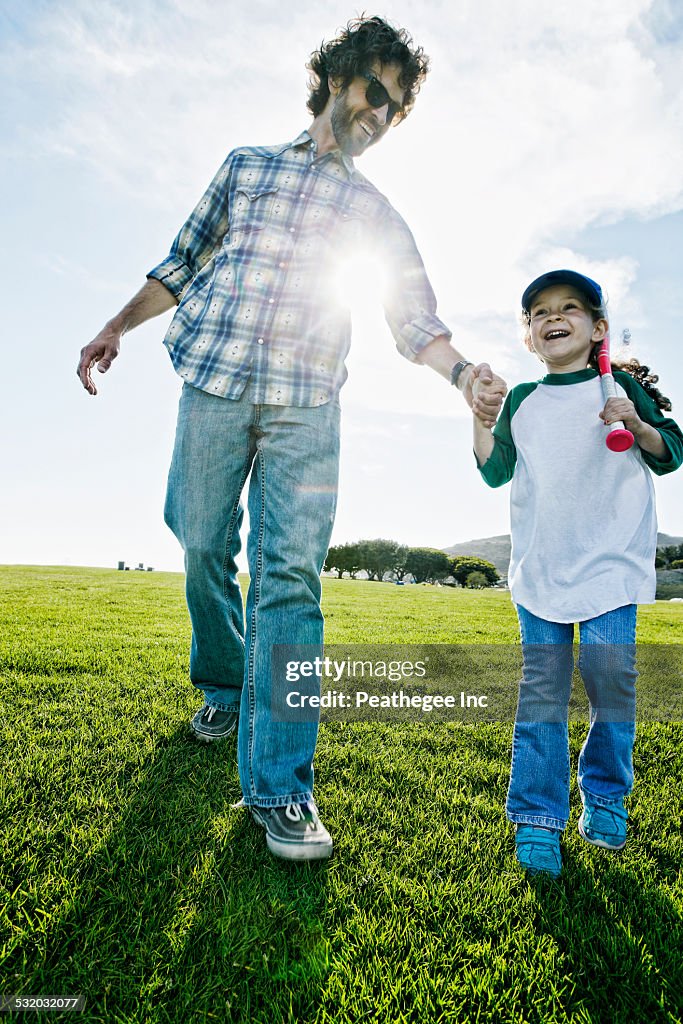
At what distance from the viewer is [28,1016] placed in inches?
52.8

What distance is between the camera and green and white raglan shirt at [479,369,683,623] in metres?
2.45

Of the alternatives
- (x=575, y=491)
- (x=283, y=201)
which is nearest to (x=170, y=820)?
(x=575, y=491)

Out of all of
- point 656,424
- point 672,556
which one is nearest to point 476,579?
point 672,556

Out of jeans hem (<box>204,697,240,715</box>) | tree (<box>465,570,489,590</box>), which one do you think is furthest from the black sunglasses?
tree (<box>465,570,489,590</box>)

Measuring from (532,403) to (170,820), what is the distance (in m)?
2.14

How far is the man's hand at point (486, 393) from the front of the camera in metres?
2.37

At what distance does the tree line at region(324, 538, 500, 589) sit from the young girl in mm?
35579

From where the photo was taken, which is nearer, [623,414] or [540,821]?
[540,821]

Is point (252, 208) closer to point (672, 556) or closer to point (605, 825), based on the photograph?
point (605, 825)

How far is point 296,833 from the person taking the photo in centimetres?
199

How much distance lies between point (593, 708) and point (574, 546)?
62 centimetres

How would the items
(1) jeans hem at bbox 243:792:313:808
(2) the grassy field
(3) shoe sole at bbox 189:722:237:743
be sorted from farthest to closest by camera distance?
1. (3) shoe sole at bbox 189:722:237:743
2. (1) jeans hem at bbox 243:792:313:808
3. (2) the grassy field

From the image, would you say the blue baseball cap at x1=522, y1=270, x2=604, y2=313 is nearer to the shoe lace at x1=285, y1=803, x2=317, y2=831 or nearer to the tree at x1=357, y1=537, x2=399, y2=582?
the shoe lace at x1=285, y1=803, x2=317, y2=831

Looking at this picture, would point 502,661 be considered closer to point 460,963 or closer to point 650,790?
point 650,790
